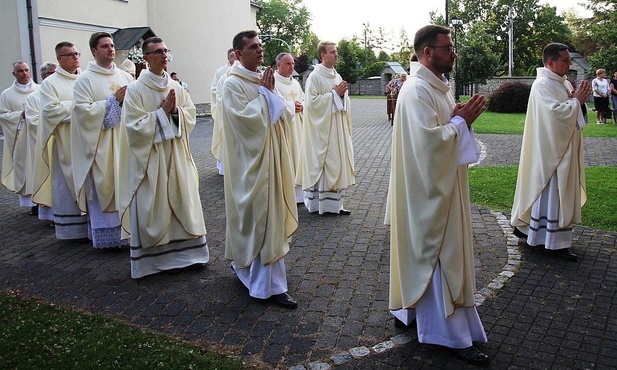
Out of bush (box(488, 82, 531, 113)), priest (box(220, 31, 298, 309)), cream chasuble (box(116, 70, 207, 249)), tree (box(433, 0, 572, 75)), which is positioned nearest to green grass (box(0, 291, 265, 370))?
priest (box(220, 31, 298, 309))

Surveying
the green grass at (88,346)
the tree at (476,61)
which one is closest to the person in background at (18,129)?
the green grass at (88,346)

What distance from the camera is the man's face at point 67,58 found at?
748 centimetres

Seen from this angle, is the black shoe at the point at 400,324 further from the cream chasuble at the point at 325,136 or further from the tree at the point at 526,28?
the tree at the point at 526,28

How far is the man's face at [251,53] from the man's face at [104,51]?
2177 millimetres

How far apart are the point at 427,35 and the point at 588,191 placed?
647 cm

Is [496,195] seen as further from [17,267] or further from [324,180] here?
[17,267]

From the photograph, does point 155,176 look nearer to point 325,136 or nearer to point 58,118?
point 58,118

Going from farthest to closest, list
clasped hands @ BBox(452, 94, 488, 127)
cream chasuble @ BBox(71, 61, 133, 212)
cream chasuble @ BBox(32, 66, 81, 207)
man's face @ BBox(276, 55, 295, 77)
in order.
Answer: man's face @ BBox(276, 55, 295, 77) < cream chasuble @ BBox(32, 66, 81, 207) < cream chasuble @ BBox(71, 61, 133, 212) < clasped hands @ BBox(452, 94, 488, 127)

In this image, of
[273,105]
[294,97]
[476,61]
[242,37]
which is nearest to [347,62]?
[476,61]

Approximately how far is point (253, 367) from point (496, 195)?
639 centimetres

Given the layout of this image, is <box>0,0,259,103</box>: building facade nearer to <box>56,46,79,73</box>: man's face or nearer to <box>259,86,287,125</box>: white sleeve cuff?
<box>56,46,79,73</box>: man's face

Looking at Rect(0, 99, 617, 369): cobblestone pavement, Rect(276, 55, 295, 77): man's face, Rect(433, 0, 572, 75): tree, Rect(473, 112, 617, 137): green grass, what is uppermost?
Rect(433, 0, 572, 75): tree

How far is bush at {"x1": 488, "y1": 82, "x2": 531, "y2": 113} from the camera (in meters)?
26.8

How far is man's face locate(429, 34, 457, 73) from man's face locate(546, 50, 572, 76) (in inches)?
109
